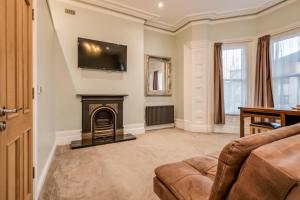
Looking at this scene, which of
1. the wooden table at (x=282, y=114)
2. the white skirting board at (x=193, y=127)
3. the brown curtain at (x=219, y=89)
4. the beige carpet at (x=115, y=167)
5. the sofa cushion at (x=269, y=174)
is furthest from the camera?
the white skirting board at (x=193, y=127)

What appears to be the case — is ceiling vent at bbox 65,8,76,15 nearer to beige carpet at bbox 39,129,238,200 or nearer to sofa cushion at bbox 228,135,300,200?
beige carpet at bbox 39,129,238,200

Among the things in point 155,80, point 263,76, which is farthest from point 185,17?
point 263,76

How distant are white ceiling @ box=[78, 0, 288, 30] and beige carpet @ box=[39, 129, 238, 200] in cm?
A: 317

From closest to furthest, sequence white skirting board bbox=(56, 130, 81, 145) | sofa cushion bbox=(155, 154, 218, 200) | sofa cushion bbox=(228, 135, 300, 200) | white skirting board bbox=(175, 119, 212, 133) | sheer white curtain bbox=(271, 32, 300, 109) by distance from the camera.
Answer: sofa cushion bbox=(228, 135, 300, 200), sofa cushion bbox=(155, 154, 218, 200), white skirting board bbox=(56, 130, 81, 145), sheer white curtain bbox=(271, 32, 300, 109), white skirting board bbox=(175, 119, 212, 133)

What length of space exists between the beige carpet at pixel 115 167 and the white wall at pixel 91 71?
78 cm

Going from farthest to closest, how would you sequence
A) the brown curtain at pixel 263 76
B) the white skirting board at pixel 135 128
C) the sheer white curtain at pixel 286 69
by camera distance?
the white skirting board at pixel 135 128, the brown curtain at pixel 263 76, the sheer white curtain at pixel 286 69

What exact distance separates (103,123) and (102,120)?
0.24 ft

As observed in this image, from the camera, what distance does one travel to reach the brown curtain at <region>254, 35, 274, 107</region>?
3664 mm

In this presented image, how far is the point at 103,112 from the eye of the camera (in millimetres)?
3697

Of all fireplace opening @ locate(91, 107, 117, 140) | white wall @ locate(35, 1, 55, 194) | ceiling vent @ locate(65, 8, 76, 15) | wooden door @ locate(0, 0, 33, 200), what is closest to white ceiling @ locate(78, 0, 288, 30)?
ceiling vent @ locate(65, 8, 76, 15)

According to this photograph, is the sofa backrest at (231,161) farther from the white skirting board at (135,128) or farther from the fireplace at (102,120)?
the white skirting board at (135,128)

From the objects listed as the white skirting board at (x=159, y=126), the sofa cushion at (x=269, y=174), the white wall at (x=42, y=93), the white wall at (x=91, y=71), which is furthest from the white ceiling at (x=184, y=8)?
the sofa cushion at (x=269, y=174)

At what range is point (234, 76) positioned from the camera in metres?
4.35

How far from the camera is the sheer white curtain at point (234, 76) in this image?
167 inches
